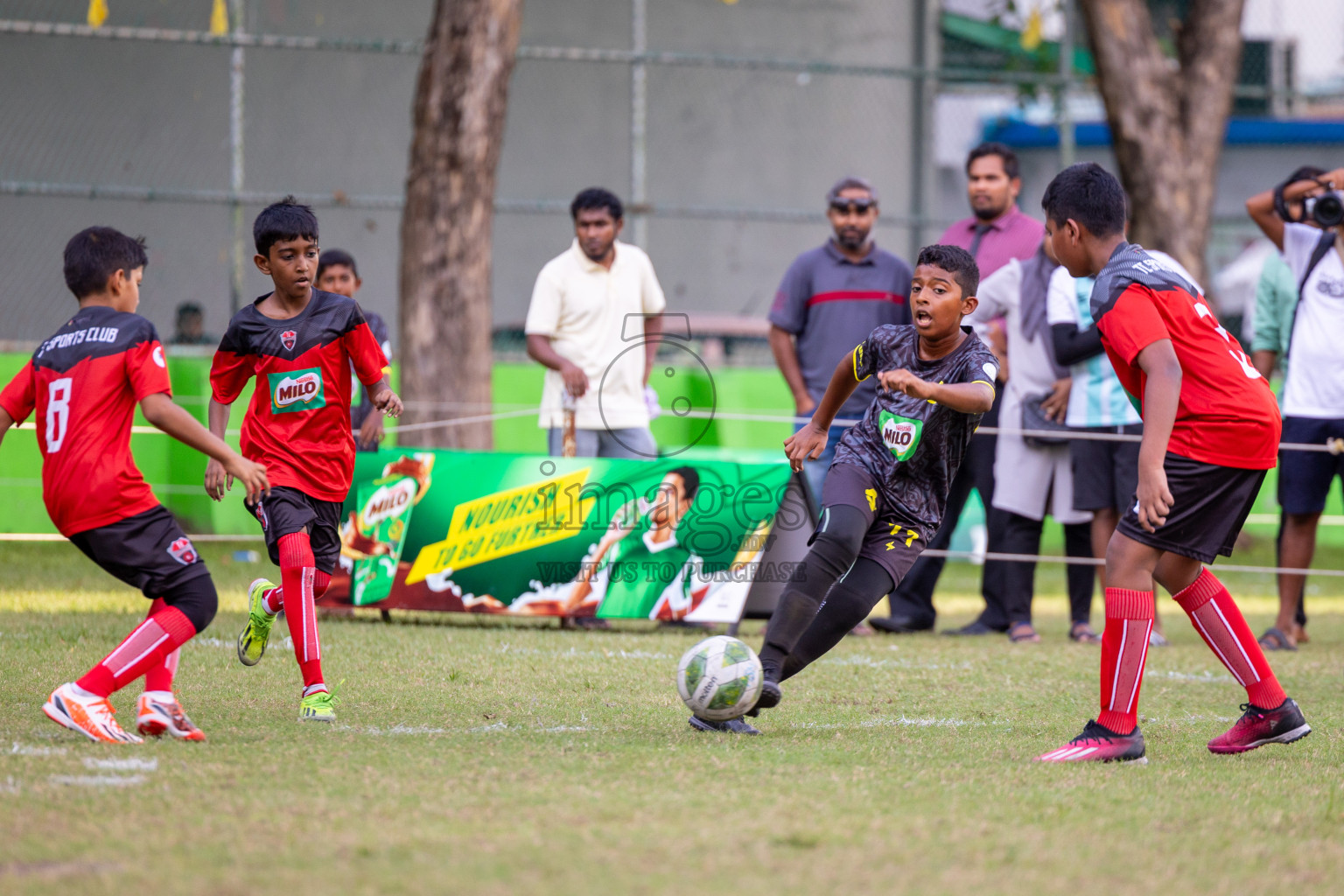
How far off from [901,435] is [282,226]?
223 centimetres

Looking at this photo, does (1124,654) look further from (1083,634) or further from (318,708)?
(1083,634)

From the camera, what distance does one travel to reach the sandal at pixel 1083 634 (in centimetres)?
770

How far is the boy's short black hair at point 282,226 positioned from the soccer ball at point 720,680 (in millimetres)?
1948

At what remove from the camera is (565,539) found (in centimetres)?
759

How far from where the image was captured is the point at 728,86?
15.8 metres

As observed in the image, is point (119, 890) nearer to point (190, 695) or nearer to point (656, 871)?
point (656, 871)

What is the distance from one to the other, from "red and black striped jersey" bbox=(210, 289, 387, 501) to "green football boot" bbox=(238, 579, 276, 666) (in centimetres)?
45

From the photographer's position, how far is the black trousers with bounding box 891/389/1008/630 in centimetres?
813

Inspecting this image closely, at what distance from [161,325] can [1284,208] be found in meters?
8.81

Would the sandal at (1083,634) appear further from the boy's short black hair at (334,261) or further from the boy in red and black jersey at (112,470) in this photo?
the boy in red and black jersey at (112,470)

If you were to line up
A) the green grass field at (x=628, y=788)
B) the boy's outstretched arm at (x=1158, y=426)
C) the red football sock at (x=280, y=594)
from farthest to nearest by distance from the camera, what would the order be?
the red football sock at (x=280, y=594), the boy's outstretched arm at (x=1158, y=426), the green grass field at (x=628, y=788)

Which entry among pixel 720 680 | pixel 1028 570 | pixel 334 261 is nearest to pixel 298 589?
pixel 720 680

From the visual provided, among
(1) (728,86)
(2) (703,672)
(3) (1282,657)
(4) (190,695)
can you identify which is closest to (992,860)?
(2) (703,672)

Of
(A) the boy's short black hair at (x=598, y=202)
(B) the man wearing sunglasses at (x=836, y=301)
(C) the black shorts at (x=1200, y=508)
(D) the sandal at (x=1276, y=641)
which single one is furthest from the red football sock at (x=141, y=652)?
(D) the sandal at (x=1276, y=641)
